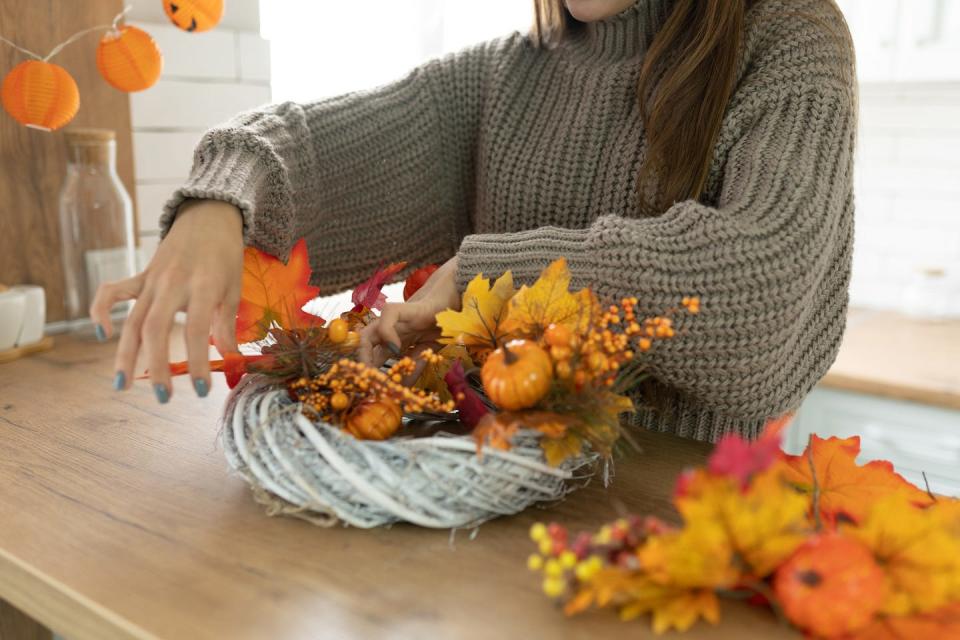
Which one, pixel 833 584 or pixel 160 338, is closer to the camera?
pixel 833 584

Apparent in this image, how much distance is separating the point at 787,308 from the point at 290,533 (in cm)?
43

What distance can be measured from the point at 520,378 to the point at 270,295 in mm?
279

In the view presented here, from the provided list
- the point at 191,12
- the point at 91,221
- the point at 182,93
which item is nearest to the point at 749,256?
the point at 191,12

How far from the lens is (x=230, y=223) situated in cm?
77

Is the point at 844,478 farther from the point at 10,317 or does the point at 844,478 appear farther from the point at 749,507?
the point at 10,317

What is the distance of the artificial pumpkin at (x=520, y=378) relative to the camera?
1.88ft

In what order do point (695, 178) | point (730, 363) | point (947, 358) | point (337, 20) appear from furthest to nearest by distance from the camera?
1. point (337, 20)
2. point (947, 358)
3. point (695, 178)
4. point (730, 363)

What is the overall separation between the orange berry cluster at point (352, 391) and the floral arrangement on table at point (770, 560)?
20 cm

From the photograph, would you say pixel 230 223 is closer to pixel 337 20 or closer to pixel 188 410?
pixel 188 410

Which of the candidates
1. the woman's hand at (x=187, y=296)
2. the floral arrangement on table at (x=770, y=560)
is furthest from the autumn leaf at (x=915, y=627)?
the woman's hand at (x=187, y=296)

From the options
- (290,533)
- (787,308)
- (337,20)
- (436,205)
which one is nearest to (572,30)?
(436,205)

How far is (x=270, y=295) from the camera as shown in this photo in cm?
75

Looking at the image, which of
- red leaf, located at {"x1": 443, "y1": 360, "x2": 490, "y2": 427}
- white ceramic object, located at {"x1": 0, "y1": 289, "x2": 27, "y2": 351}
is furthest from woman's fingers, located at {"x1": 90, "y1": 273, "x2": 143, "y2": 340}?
white ceramic object, located at {"x1": 0, "y1": 289, "x2": 27, "y2": 351}

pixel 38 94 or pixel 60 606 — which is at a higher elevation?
pixel 38 94
